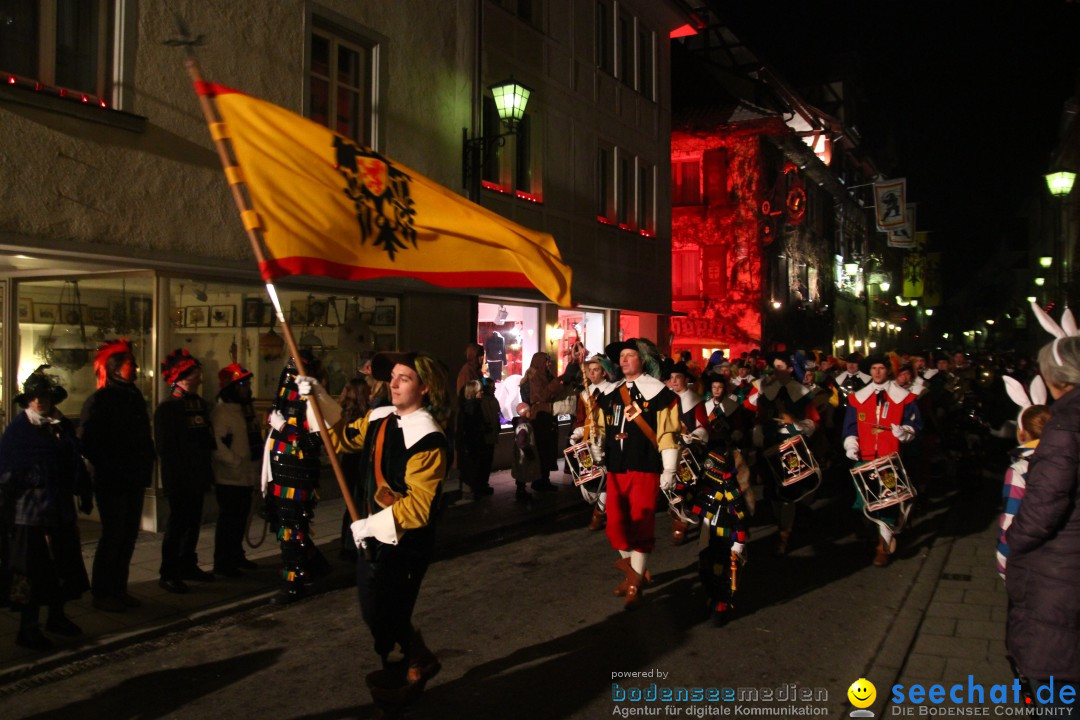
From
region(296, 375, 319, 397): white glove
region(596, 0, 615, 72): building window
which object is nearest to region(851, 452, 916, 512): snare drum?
region(296, 375, 319, 397): white glove

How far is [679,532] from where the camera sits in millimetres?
9211

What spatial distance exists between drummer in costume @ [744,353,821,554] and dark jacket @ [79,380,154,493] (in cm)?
606

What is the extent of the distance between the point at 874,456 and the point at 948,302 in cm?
9513

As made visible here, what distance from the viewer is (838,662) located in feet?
18.2

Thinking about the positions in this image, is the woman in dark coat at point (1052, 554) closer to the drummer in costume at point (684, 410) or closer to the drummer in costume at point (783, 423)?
the drummer in costume at point (684, 410)

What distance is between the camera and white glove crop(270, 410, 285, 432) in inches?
263

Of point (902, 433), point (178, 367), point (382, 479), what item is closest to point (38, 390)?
point (178, 367)

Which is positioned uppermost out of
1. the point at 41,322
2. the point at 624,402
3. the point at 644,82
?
the point at 644,82

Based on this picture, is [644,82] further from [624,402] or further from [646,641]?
[646,641]

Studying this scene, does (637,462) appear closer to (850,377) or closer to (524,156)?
(850,377)

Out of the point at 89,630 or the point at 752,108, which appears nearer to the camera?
the point at 89,630

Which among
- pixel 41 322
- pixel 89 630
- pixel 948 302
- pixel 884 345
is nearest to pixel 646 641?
pixel 89 630

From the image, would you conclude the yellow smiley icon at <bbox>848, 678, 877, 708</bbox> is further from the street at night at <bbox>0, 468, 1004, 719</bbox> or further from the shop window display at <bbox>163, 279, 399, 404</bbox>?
the shop window display at <bbox>163, 279, 399, 404</bbox>

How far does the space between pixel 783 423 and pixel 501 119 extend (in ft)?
23.4
